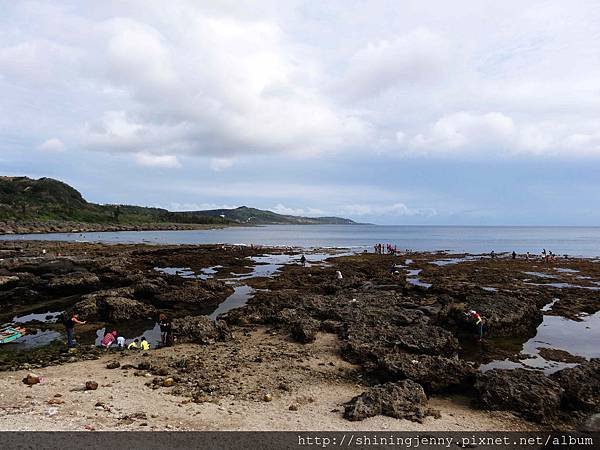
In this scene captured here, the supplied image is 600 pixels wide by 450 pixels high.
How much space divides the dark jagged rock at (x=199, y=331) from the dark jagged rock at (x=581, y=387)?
15.5 meters

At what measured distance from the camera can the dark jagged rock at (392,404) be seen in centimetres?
Result: 1242

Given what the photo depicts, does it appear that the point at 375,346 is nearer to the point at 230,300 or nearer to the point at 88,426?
the point at 88,426

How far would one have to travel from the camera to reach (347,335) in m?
21.4

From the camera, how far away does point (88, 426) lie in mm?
10750

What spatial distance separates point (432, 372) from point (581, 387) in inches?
199

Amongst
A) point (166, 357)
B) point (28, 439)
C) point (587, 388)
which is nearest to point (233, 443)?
point (28, 439)

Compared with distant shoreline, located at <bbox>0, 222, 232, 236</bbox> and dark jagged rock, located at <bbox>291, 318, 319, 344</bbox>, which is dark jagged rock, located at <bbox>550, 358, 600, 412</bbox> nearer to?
dark jagged rock, located at <bbox>291, 318, 319, 344</bbox>

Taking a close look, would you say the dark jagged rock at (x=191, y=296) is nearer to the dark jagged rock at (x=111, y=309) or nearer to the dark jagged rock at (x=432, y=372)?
the dark jagged rock at (x=111, y=309)

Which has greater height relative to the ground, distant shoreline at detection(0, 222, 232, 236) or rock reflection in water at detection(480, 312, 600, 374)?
distant shoreline at detection(0, 222, 232, 236)

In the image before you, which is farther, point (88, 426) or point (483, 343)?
point (483, 343)

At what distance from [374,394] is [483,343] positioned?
40.3 ft

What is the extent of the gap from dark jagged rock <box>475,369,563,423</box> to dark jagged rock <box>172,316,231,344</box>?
1315 centimetres

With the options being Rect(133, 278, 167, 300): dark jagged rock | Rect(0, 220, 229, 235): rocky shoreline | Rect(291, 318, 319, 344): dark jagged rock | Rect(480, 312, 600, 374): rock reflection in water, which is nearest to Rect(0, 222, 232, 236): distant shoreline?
Rect(0, 220, 229, 235): rocky shoreline

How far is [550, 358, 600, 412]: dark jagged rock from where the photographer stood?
44.5 feet
